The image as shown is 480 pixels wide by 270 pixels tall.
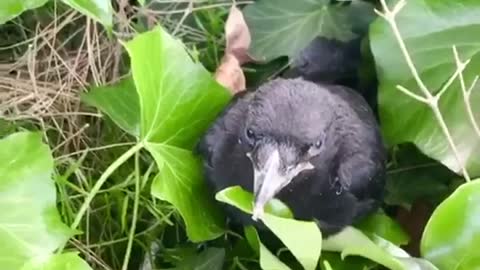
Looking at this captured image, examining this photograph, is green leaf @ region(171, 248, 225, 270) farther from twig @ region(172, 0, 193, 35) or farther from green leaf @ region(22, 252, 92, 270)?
twig @ region(172, 0, 193, 35)

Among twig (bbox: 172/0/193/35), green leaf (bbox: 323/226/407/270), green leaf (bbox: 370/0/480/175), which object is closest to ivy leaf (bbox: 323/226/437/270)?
green leaf (bbox: 323/226/407/270)

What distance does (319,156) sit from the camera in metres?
1.10

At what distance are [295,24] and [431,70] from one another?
21cm

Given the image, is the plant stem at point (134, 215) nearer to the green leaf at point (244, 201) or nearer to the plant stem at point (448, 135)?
the green leaf at point (244, 201)

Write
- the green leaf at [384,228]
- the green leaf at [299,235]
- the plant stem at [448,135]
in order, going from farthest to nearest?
the green leaf at [384,228], the plant stem at [448,135], the green leaf at [299,235]

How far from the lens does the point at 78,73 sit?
1.25m

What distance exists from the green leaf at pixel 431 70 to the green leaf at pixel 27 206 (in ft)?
1.18

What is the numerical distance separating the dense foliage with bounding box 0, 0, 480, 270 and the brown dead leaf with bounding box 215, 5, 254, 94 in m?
0.02

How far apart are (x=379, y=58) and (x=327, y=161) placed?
0.39 feet

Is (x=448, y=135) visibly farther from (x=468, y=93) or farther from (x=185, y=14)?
(x=185, y=14)

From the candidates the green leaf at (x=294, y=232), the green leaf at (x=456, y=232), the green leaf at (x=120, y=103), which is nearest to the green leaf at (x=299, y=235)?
the green leaf at (x=294, y=232)

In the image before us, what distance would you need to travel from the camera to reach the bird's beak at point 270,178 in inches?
38.4

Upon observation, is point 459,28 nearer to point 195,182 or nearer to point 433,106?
point 433,106

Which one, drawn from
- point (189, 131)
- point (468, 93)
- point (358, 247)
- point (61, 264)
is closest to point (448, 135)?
point (468, 93)
